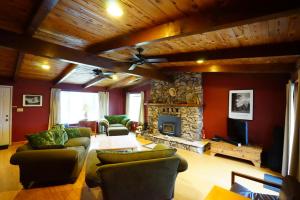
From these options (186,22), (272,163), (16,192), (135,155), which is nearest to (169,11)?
(186,22)

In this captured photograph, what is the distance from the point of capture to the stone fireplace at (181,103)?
549 centimetres

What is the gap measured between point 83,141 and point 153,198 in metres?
2.58

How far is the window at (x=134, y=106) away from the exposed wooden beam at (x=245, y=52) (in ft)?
15.4

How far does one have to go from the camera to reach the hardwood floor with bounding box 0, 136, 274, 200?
8.68ft

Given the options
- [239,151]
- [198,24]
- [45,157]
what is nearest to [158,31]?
[198,24]

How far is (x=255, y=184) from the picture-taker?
124 inches

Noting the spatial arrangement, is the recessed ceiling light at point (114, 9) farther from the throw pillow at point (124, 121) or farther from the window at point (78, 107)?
the window at point (78, 107)

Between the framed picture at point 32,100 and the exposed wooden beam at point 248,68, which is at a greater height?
the exposed wooden beam at point 248,68

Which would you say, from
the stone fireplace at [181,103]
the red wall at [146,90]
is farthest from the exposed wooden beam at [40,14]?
the red wall at [146,90]

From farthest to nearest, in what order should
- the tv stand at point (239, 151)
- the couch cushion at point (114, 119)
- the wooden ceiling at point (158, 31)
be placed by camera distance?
the couch cushion at point (114, 119) → the tv stand at point (239, 151) → the wooden ceiling at point (158, 31)

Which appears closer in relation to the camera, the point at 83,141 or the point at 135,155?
the point at 135,155

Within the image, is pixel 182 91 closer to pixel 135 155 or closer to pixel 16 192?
pixel 135 155

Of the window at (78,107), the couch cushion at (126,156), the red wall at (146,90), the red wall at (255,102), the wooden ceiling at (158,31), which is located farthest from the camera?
the red wall at (146,90)

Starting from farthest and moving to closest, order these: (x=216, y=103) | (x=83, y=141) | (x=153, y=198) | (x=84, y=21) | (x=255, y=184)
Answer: (x=216, y=103)
(x=83, y=141)
(x=255, y=184)
(x=84, y=21)
(x=153, y=198)
